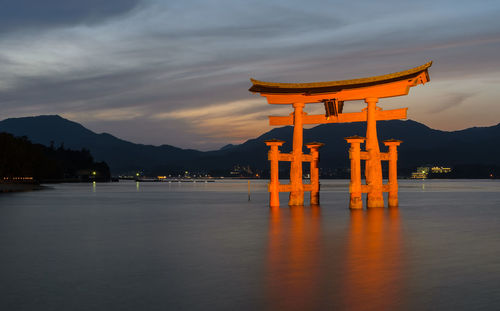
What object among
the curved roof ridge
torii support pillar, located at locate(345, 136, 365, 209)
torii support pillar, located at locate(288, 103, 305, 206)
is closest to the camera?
the curved roof ridge

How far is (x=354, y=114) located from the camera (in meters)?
34.7

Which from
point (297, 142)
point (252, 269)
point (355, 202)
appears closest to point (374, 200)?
point (355, 202)

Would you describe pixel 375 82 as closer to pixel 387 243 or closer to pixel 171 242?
pixel 387 243

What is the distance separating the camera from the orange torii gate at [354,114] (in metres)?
31.9

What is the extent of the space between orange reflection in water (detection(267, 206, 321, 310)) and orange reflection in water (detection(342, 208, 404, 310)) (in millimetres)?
768

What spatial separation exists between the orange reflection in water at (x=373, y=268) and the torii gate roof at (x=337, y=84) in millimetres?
9193

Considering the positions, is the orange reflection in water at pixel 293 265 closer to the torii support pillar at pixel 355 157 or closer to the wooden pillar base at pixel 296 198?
the torii support pillar at pixel 355 157

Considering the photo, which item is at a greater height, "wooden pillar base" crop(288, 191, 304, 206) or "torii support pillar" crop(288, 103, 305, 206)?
"torii support pillar" crop(288, 103, 305, 206)

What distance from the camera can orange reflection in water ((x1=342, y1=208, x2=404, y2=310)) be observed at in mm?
10055

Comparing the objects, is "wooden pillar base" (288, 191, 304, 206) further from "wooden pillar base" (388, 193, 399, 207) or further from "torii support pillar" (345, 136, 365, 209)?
"wooden pillar base" (388, 193, 399, 207)

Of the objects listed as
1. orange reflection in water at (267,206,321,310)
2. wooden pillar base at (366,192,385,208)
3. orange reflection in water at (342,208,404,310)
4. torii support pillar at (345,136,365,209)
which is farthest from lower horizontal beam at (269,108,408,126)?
orange reflection in water at (267,206,321,310)

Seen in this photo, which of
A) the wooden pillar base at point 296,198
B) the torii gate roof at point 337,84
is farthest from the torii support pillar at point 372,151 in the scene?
the wooden pillar base at point 296,198

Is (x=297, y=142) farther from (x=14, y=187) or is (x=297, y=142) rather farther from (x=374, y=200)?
(x=14, y=187)

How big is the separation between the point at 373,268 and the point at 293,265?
6.66 feet
